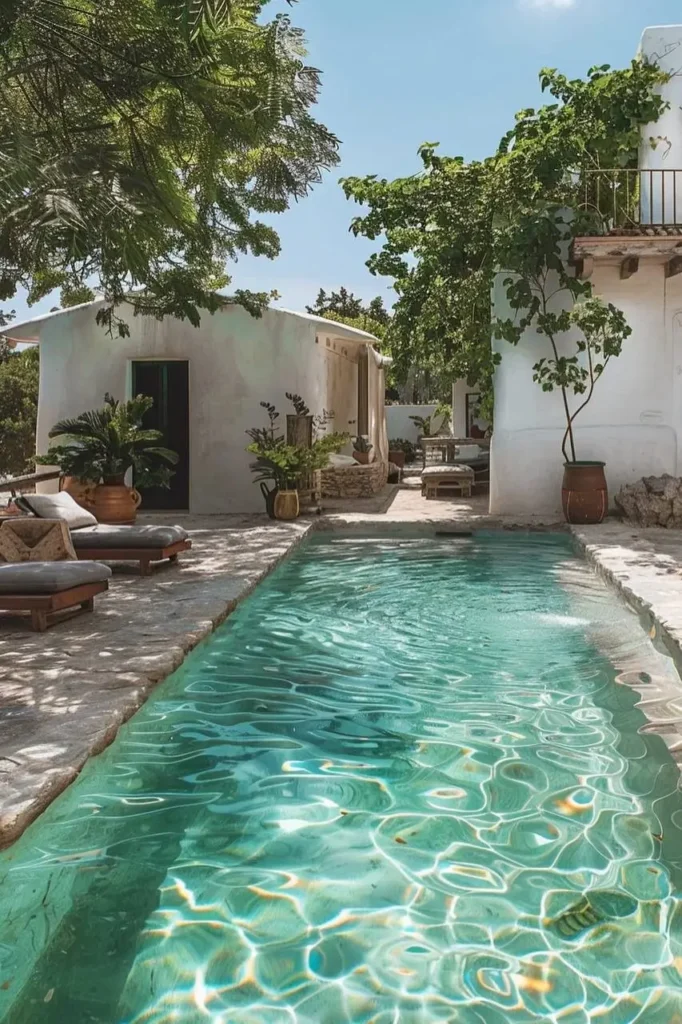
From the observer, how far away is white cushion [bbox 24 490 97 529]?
333 inches

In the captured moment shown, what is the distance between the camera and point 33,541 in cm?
773

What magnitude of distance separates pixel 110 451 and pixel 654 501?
7.38 meters

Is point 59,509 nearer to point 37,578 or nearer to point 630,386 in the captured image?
point 37,578

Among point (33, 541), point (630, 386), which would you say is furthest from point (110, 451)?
point (630, 386)

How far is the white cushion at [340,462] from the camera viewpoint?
56.6 feet

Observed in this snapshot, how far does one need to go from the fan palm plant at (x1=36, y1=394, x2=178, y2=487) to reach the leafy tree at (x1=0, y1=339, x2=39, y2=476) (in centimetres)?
1935

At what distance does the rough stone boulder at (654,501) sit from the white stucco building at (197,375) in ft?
16.4

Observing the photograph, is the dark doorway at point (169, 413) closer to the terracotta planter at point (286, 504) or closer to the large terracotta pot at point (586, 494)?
the terracotta planter at point (286, 504)

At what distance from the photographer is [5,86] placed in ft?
25.2

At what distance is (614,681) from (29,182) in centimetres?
472

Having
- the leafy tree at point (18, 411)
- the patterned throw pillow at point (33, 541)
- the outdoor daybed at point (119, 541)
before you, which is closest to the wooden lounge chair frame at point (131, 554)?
the outdoor daybed at point (119, 541)

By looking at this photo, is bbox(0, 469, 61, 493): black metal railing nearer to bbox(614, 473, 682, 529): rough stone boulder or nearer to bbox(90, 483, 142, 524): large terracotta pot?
bbox(90, 483, 142, 524): large terracotta pot

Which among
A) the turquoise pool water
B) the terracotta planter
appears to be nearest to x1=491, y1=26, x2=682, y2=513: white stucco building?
the terracotta planter

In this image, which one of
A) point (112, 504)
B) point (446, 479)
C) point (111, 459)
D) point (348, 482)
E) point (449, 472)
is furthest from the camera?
point (348, 482)
